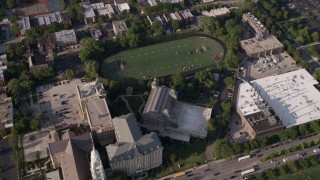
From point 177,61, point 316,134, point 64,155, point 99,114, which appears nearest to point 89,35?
point 177,61

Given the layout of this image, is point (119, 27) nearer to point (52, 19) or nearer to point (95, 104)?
point (52, 19)

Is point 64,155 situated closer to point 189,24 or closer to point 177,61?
point 177,61

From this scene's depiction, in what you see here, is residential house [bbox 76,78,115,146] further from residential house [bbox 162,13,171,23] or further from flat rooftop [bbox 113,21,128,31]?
residential house [bbox 162,13,171,23]

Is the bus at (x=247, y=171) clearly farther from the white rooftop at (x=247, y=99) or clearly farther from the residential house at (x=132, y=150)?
the residential house at (x=132, y=150)

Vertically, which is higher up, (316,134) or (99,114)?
(99,114)

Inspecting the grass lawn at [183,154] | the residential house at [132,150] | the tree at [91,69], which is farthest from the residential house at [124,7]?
the grass lawn at [183,154]

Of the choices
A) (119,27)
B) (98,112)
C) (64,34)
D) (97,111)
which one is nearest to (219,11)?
(119,27)

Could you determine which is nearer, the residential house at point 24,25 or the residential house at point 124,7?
the residential house at point 24,25
